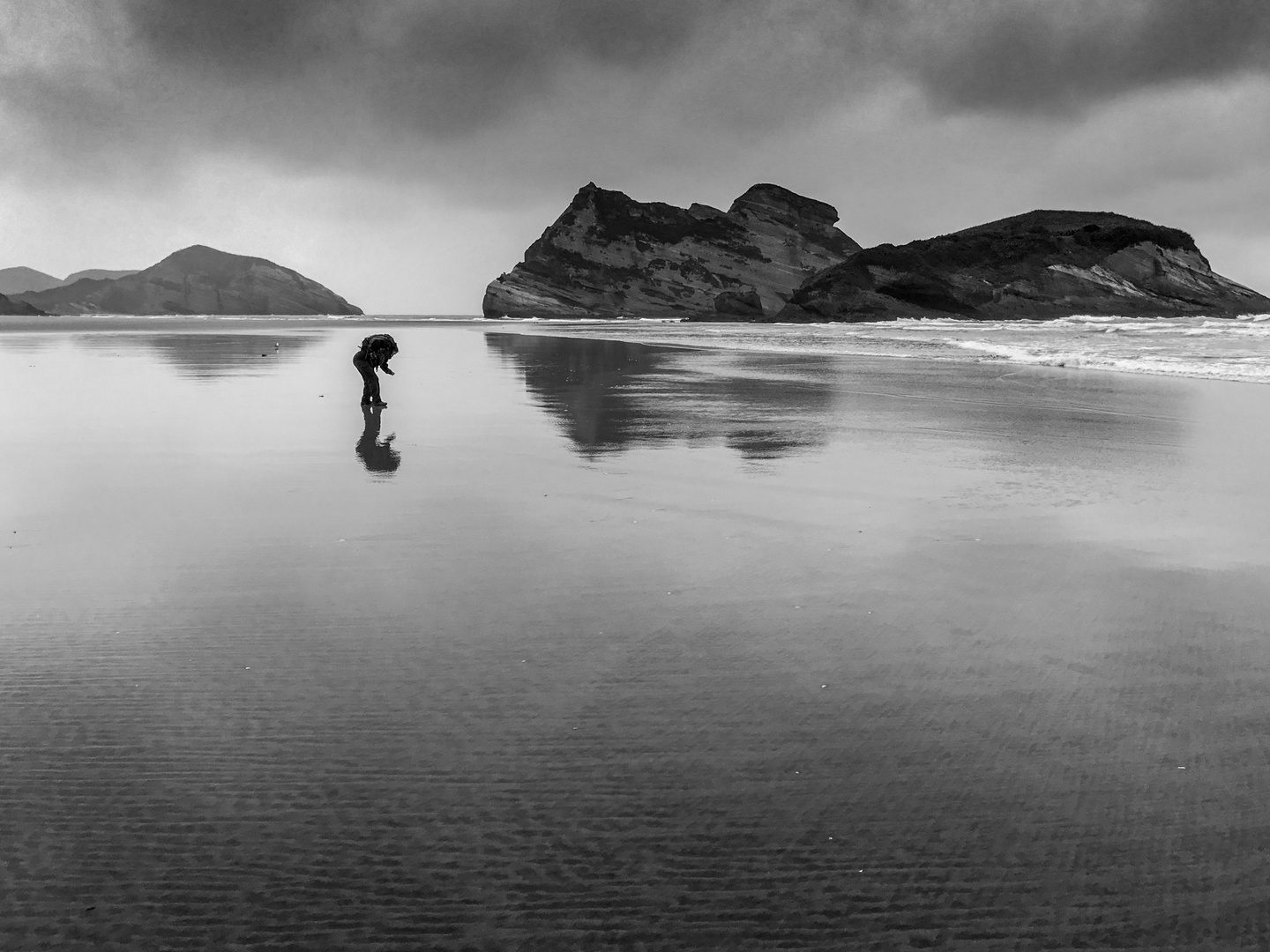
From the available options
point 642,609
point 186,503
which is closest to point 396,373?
point 186,503

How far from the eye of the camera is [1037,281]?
125 m

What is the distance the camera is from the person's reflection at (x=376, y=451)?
7910mm

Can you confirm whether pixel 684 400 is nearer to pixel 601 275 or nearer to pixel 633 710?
pixel 633 710

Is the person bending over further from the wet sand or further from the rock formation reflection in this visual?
the wet sand

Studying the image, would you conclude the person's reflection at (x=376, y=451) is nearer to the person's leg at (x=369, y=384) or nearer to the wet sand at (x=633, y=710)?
the wet sand at (x=633, y=710)

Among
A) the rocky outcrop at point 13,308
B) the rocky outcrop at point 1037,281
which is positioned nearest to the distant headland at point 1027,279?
the rocky outcrop at point 1037,281

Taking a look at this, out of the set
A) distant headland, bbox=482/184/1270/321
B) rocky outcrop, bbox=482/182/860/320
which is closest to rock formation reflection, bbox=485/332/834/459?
distant headland, bbox=482/184/1270/321

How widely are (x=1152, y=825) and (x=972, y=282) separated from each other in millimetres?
135388

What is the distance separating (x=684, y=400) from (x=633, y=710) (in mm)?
10750

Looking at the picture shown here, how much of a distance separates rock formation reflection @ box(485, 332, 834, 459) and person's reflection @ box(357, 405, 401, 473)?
1.78 metres

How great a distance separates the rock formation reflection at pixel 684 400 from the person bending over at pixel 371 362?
2340 millimetres

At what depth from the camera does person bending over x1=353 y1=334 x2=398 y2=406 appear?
12.8 meters

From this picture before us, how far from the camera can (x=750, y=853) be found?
2.28 metres

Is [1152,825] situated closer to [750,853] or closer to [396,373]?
[750,853]
